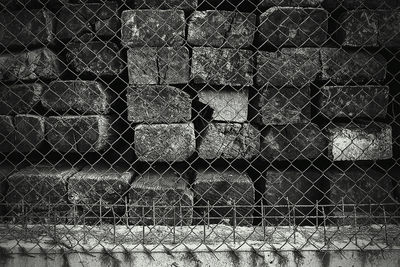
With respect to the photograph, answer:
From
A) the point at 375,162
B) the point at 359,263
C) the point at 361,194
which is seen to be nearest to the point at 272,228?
the point at 359,263

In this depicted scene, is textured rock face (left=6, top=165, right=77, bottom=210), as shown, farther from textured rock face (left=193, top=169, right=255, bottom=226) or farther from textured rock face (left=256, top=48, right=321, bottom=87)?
textured rock face (left=256, top=48, right=321, bottom=87)

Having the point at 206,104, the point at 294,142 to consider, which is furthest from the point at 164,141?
the point at 294,142

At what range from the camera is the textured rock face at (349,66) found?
2.43 metres

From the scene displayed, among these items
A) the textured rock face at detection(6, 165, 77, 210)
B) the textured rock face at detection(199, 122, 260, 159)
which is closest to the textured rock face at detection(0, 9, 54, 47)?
the textured rock face at detection(6, 165, 77, 210)

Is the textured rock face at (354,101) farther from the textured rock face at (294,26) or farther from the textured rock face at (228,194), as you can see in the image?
the textured rock face at (228,194)

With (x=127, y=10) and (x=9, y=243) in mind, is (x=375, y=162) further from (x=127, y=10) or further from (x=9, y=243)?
(x=9, y=243)

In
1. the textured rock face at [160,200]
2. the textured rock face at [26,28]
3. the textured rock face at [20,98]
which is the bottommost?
the textured rock face at [160,200]

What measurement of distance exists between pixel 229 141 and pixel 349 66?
938mm

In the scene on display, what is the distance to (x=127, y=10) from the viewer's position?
8.02ft

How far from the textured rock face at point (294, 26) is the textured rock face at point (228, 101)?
0.40 metres

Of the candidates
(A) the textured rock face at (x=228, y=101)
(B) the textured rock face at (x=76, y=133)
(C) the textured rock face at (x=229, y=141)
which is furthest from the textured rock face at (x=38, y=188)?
(A) the textured rock face at (x=228, y=101)

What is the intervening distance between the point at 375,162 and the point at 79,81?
2045 mm

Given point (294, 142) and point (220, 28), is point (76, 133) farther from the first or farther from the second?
point (294, 142)

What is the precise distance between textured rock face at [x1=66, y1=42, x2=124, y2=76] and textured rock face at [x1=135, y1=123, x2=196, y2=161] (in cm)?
47
